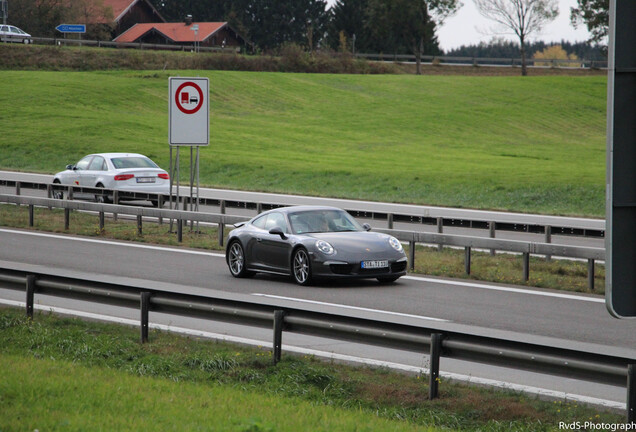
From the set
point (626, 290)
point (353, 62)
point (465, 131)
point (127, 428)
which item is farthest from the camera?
point (353, 62)

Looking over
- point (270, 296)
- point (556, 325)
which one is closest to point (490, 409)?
point (556, 325)

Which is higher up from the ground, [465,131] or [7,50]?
[7,50]

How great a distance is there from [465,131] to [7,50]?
35.8m

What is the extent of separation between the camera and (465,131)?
204ft

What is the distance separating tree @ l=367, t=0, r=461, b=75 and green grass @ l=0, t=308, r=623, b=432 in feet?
316

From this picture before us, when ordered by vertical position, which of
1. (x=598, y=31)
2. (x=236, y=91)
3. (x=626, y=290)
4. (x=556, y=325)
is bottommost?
(x=556, y=325)

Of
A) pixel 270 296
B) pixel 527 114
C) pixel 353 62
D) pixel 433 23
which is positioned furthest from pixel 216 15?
pixel 270 296

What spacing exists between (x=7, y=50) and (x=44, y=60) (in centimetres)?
282

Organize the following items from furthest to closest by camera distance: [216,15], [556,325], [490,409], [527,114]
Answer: [216,15], [527,114], [556,325], [490,409]

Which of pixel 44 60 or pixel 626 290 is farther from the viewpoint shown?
pixel 44 60

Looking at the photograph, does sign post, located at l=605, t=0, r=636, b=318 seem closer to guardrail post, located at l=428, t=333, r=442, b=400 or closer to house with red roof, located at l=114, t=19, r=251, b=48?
guardrail post, located at l=428, t=333, r=442, b=400

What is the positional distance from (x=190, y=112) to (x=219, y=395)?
50.7 ft

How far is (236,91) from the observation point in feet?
228

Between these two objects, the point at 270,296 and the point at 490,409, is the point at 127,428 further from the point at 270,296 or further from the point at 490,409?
the point at 270,296
